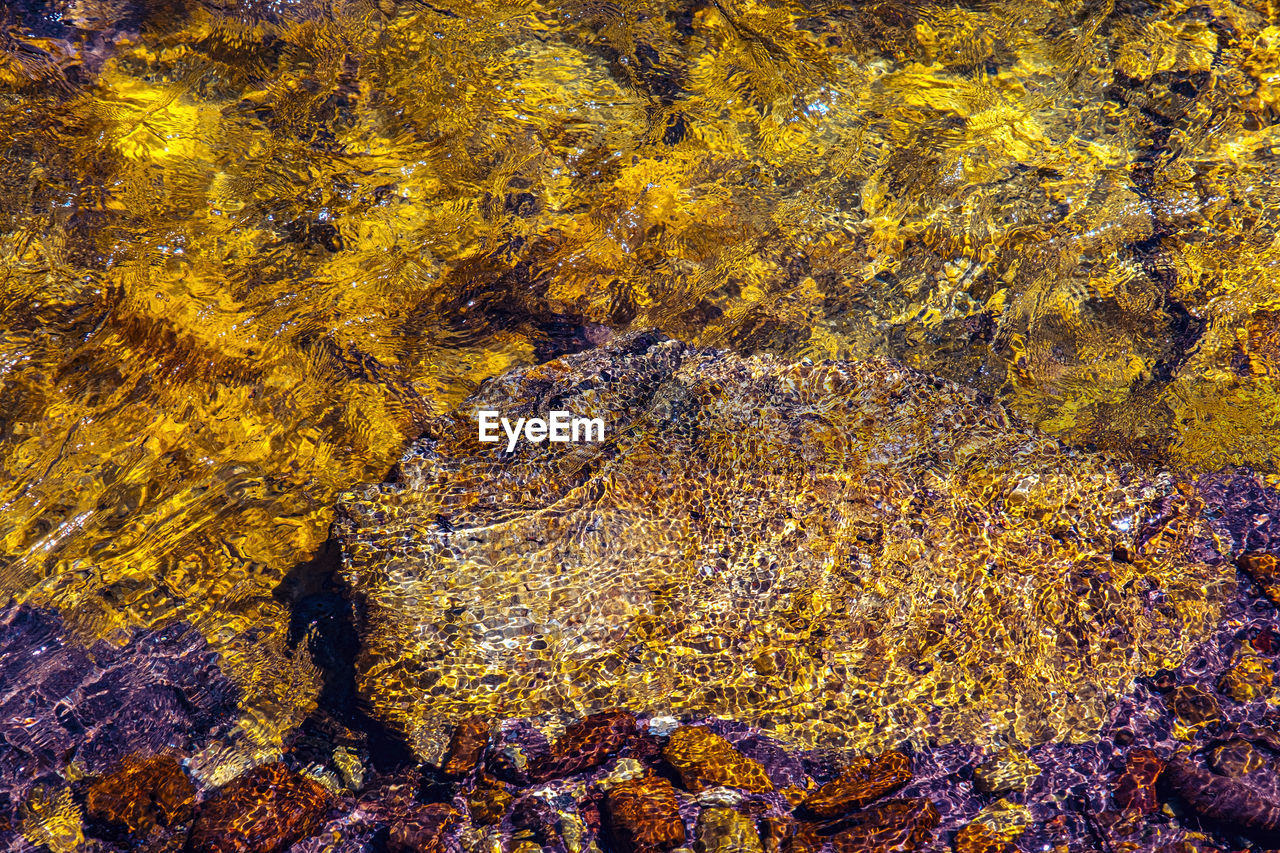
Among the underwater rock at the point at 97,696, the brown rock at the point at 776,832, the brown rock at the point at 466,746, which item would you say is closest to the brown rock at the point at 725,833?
the brown rock at the point at 776,832

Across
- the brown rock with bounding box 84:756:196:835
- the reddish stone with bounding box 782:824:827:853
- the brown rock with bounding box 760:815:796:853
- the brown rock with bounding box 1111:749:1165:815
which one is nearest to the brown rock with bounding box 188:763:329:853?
the brown rock with bounding box 84:756:196:835

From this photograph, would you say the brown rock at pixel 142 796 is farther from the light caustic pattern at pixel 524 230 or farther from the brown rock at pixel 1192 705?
the brown rock at pixel 1192 705

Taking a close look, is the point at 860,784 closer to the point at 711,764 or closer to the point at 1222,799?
the point at 711,764

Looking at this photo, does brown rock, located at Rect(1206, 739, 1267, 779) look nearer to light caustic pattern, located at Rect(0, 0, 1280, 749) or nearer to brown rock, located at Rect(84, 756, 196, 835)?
A: light caustic pattern, located at Rect(0, 0, 1280, 749)

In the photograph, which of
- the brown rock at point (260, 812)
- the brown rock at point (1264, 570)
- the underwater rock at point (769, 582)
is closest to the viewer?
the brown rock at point (260, 812)

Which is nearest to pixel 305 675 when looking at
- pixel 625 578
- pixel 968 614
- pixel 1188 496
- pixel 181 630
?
pixel 181 630

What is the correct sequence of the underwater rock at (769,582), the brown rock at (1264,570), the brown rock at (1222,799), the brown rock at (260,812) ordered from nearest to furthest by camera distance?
the brown rock at (1222,799) < the brown rock at (260,812) < the underwater rock at (769,582) < the brown rock at (1264,570)
